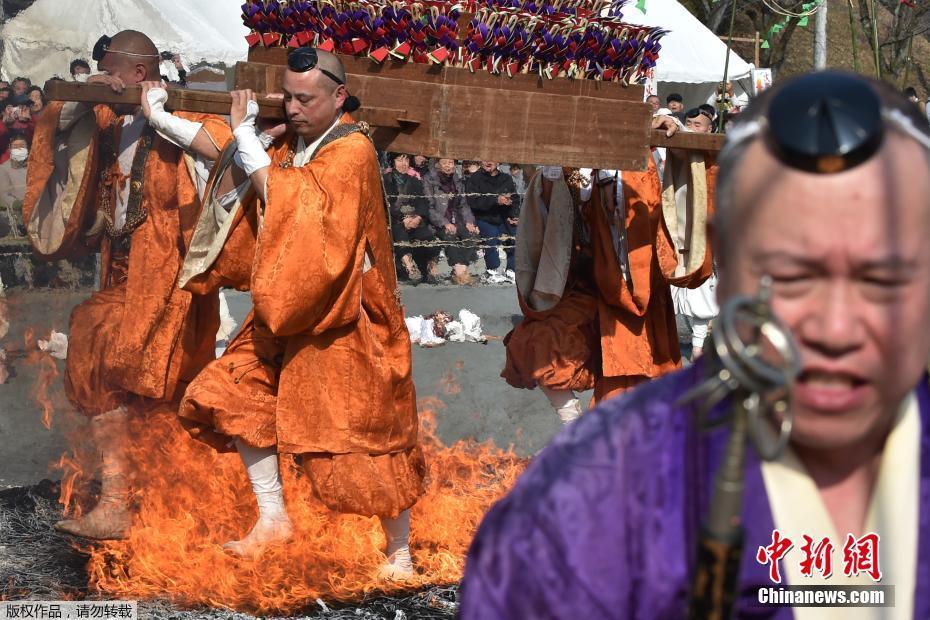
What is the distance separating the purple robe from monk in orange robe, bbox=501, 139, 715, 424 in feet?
13.5

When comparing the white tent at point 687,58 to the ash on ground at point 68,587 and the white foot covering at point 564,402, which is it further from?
the ash on ground at point 68,587

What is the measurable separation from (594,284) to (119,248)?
2.30 meters

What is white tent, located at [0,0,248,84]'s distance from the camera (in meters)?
8.57

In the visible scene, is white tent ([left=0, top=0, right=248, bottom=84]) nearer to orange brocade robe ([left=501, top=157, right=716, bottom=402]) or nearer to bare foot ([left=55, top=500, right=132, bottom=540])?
bare foot ([left=55, top=500, right=132, bottom=540])

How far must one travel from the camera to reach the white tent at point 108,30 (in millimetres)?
8570

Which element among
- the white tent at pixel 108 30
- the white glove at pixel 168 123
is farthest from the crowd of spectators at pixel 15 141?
the white glove at pixel 168 123

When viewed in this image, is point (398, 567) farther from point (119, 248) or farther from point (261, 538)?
point (119, 248)

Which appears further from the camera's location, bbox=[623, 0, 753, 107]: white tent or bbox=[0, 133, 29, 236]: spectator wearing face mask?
bbox=[623, 0, 753, 107]: white tent

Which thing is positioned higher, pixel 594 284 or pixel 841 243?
pixel 841 243

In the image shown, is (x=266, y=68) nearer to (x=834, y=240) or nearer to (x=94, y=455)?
(x=94, y=455)

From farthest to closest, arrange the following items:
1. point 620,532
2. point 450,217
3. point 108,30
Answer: point 450,217 < point 108,30 < point 620,532

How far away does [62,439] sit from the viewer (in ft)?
20.1

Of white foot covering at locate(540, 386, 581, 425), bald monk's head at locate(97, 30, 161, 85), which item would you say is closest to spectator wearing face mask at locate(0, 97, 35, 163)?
bald monk's head at locate(97, 30, 161, 85)

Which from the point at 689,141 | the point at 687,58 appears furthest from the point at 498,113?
the point at 687,58
